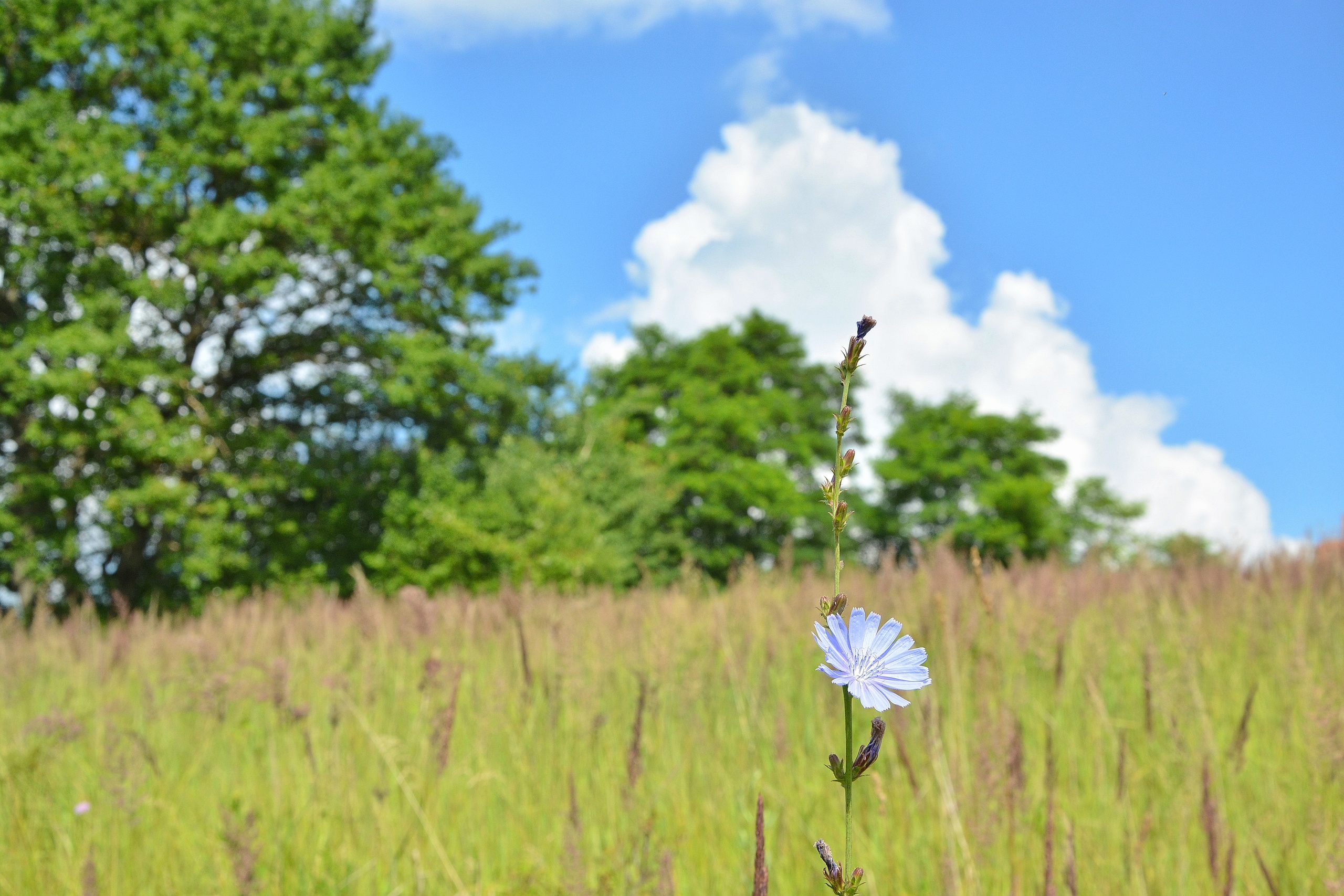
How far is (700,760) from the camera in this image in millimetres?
2943

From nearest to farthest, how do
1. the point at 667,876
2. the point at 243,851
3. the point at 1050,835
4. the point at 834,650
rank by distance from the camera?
the point at 834,650
the point at 1050,835
the point at 667,876
the point at 243,851

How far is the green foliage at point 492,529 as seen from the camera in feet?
48.4

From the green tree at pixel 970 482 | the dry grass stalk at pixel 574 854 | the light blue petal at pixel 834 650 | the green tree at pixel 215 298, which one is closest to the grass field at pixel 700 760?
the dry grass stalk at pixel 574 854

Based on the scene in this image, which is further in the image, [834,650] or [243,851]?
[243,851]

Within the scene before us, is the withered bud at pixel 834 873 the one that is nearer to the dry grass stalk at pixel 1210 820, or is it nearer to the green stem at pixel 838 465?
the green stem at pixel 838 465

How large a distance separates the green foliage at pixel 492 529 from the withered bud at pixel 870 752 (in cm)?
1323

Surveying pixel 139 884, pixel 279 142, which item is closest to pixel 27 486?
pixel 279 142

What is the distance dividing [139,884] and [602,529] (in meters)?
19.1

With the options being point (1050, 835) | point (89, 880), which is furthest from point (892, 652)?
point (89, 880)

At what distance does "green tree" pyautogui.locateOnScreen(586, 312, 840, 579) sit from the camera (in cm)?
2858

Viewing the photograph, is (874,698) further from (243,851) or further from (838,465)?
(243,851)

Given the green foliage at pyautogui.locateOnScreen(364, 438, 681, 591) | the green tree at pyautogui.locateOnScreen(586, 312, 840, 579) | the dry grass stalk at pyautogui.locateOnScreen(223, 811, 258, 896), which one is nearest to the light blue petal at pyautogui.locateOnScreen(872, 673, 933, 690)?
the dry grass stalk at pyautogui.locateOnScreen(223, 811, 258, 896)

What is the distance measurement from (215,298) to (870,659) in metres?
16.9

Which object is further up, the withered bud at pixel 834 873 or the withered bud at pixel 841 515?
the withered bud at pixel 841 515
